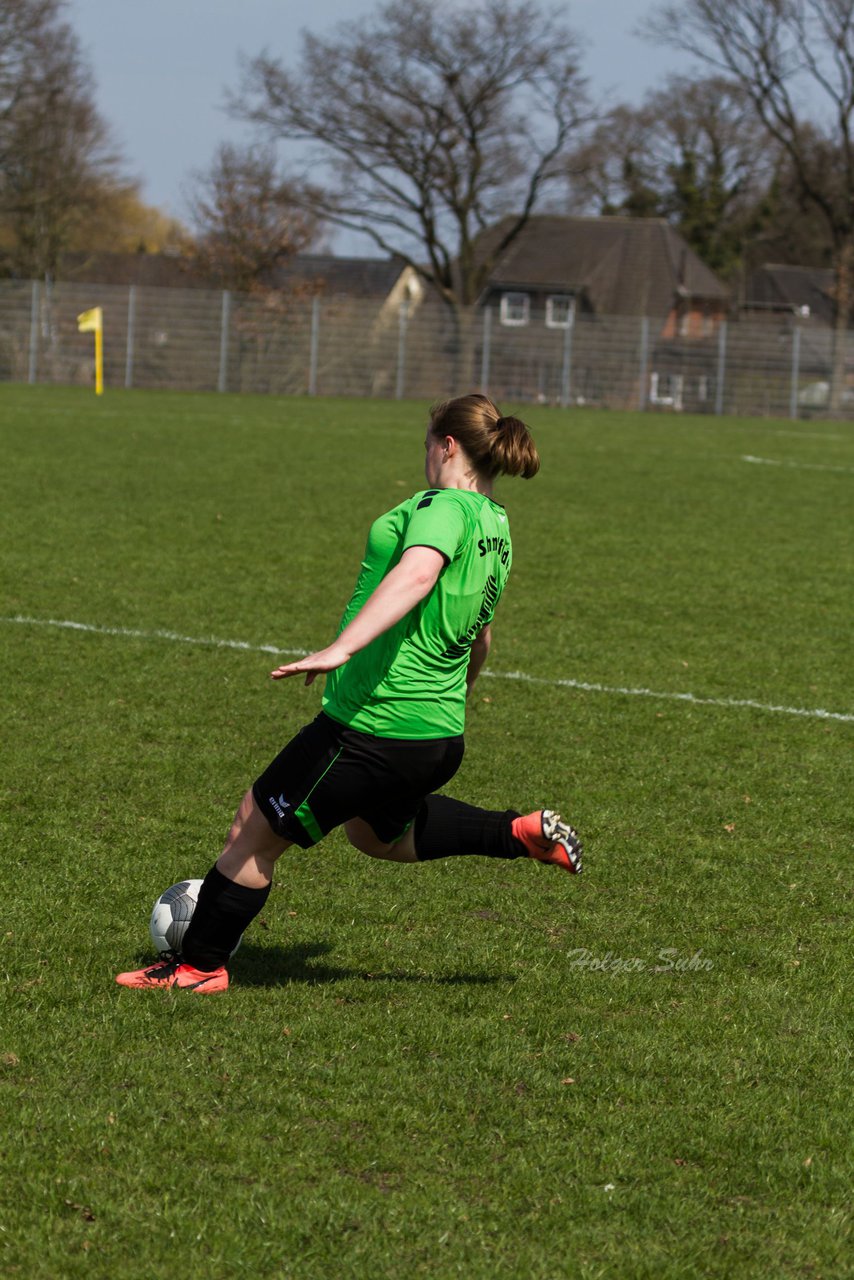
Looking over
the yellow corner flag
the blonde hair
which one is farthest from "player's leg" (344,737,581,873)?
the yellow corner flag

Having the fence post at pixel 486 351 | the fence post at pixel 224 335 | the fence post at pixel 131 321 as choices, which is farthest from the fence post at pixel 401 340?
the fence post at pixel 131 321

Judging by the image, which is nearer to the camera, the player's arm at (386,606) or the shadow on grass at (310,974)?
the player's arm at (386,606)

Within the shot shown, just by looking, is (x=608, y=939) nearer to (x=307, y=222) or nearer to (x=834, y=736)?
(x=834, y=736)

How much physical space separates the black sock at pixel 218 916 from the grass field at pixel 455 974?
0.14 m

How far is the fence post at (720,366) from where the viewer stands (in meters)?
41.8

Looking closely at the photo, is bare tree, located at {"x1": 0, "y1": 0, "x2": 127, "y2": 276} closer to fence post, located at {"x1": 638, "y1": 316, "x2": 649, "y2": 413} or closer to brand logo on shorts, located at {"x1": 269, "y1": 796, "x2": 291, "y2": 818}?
fence post, located at {"x1": 638, "y1": 316, "x2": 649, "y2": 413}

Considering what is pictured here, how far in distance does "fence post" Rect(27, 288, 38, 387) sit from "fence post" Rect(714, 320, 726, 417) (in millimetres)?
18160

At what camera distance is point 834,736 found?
7645 millimetres

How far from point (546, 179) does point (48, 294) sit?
75.2 ft

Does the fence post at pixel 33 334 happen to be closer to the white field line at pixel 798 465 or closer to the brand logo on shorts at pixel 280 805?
the white field line at pixel 798 465

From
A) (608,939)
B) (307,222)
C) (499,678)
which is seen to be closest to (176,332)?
(307,222)

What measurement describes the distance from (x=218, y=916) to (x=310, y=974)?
414mm

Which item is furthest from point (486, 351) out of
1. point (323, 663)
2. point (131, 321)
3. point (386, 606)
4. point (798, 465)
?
point (323, 663)

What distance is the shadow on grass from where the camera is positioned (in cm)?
451
